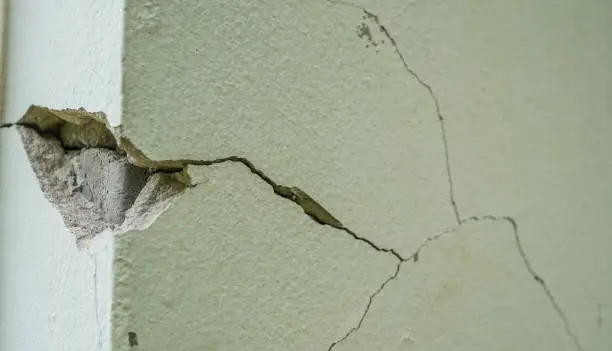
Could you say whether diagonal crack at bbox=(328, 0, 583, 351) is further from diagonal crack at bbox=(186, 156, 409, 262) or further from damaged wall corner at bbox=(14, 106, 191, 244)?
damaged wall corner at bbox=(14, 106, 191, 244)

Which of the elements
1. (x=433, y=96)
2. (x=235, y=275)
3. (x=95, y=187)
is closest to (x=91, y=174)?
(x=95, y=187)

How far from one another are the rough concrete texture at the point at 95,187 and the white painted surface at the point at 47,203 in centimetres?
1

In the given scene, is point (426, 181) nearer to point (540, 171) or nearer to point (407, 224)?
point (407, 224)

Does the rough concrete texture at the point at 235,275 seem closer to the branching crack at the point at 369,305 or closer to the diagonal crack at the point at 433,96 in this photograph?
the branching crack at the point at 369,305

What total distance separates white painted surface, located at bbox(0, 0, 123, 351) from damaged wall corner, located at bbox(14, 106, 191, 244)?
14 mm

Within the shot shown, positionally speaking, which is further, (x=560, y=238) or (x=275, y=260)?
(x=560, y=238)

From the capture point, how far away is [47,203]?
0.60 metres

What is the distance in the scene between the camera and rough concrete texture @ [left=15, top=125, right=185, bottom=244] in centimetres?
52

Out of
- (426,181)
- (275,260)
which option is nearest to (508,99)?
(426,181)

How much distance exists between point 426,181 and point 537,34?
1.11 ft

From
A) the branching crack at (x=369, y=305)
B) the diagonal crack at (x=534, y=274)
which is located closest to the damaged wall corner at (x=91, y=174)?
the branching crack at (x=369, y=305)

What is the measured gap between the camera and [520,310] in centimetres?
82

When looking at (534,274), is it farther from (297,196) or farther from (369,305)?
(297,196)

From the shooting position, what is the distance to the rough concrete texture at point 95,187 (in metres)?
0.52
